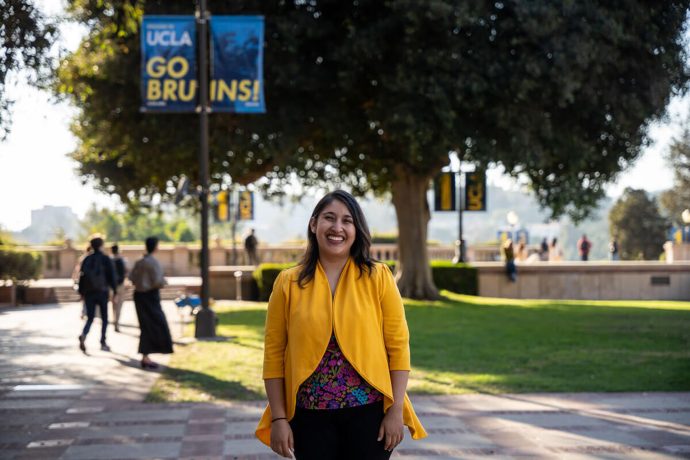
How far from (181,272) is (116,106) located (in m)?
17.3

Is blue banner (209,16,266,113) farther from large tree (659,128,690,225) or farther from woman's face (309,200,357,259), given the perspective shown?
large tree (659,128,690,225)

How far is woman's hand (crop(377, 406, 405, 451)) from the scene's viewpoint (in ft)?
12.3

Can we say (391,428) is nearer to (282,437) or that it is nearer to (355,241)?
(282,437)

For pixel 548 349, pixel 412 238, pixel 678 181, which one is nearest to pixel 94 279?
pixel 548 349

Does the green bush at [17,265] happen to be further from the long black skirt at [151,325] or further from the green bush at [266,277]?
the long black skirt at [151,325]

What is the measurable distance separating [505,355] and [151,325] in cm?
502

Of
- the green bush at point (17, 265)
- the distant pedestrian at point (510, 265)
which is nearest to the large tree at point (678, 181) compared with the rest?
the distant pedestrian at point (510, 265)

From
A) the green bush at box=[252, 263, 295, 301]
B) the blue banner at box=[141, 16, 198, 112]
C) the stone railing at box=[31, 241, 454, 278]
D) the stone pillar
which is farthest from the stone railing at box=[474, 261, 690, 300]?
the blue banner at box=[141, 16, 198, 112]

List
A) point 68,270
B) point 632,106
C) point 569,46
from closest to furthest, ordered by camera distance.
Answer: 1. point 569,46
2. point 632,106
3. point 68,270

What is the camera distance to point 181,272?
127 feet

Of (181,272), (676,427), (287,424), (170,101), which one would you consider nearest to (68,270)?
(181,272)

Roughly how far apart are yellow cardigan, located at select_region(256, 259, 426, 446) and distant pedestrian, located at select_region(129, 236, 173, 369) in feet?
28.3

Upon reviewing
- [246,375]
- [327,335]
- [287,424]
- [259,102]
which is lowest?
[246,375]

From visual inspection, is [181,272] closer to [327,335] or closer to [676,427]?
[676,427]
